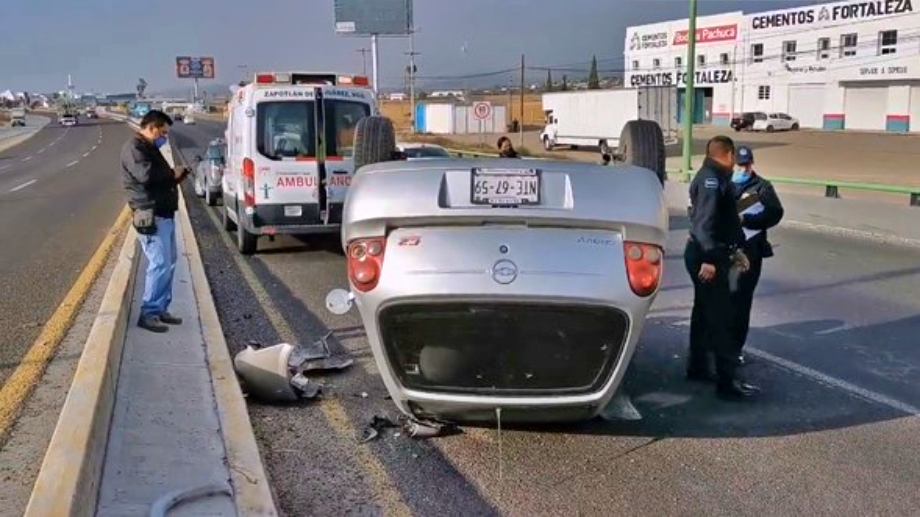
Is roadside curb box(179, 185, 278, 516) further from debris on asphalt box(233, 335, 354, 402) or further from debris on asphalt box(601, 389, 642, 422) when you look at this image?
debris on asphalt box(601, 389, 642, 422)

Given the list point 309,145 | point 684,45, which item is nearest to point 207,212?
point 309,145

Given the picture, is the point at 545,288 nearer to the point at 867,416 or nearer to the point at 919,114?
the point at 867,416

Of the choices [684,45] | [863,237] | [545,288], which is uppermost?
[684,45]

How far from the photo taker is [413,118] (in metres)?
71.9

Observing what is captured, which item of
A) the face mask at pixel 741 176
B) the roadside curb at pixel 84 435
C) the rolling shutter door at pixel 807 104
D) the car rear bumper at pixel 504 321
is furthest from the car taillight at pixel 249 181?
the rolling shutter door at pixel 807 104

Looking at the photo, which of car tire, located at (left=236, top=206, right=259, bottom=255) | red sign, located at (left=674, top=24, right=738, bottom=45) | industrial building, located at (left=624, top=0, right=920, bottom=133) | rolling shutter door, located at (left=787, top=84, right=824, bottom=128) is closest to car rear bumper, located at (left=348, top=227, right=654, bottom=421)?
car tire, located at (left=236, top=206, right=259, bottom=255)

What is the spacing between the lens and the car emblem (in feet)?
12.8

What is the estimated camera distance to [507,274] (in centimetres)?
391

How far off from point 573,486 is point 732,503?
0.75 meters

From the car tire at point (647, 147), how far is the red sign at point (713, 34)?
71.2 metres

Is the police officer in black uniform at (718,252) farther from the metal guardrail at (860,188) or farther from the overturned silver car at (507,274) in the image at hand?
the metal guardrail at (860,188)

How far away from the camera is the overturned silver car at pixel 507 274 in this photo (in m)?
3.93

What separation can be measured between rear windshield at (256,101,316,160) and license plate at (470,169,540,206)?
733 cm

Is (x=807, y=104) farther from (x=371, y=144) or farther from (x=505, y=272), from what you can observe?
(x=505, y=272)
